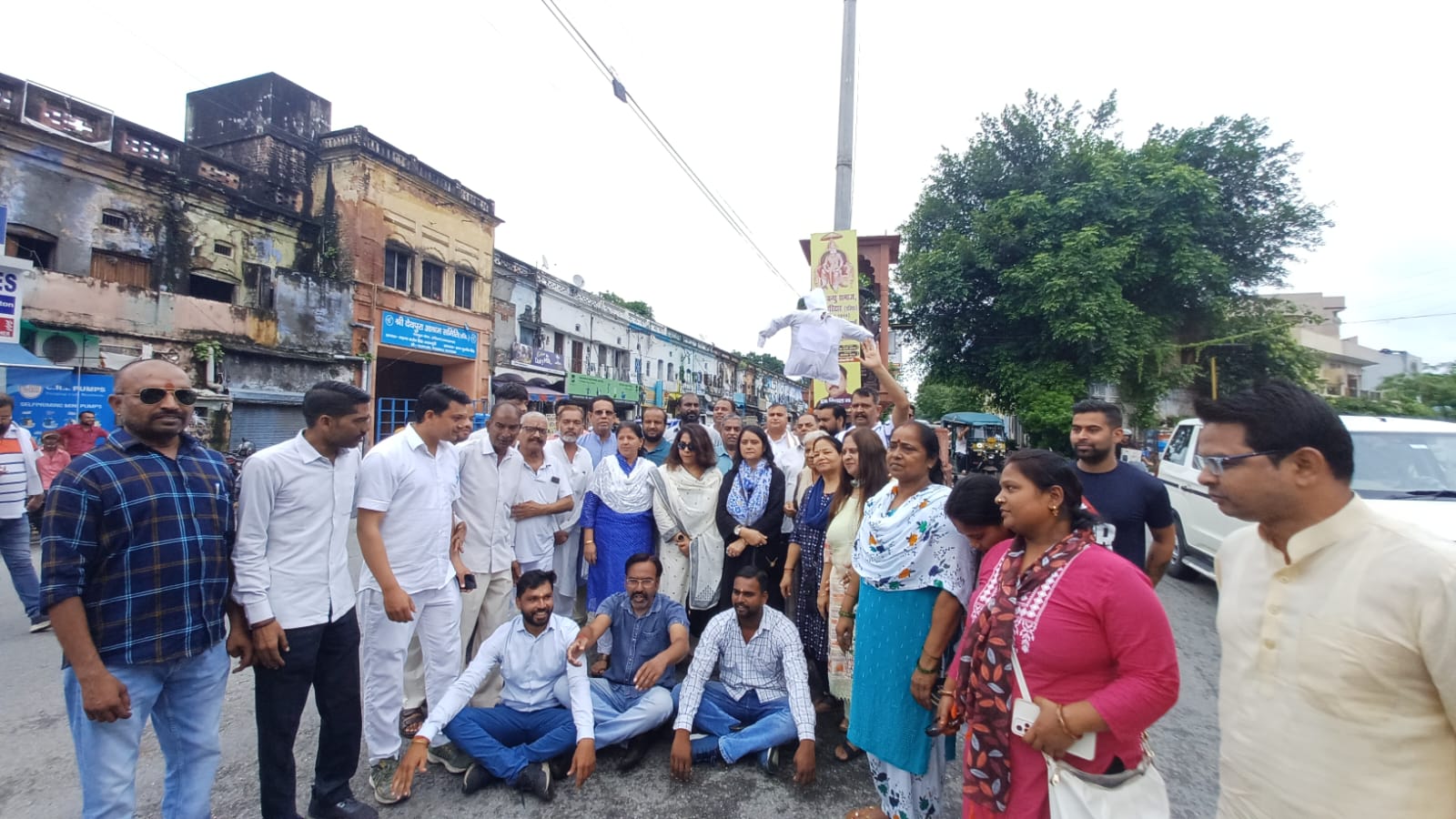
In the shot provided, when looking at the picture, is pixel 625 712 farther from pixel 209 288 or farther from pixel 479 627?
pixel 209 288

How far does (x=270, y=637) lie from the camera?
2332 mm

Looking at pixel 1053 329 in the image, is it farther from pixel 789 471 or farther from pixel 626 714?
pixel 626 714

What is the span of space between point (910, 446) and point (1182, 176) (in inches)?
656

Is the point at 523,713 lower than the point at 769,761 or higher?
higher

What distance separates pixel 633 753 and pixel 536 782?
1.58ft

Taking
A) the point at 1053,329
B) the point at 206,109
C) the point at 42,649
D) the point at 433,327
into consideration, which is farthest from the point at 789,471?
the point at 206,109

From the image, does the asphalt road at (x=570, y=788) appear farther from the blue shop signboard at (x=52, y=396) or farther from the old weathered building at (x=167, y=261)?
the old weathered building at (x=167, y=261)

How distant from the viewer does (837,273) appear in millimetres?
8258

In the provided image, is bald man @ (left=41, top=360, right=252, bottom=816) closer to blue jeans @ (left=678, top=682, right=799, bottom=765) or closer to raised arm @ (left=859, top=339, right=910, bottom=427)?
blue jeans @ (left=678, top=682, right=799, bottom=765)

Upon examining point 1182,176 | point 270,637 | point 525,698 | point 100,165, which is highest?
point 1182,176

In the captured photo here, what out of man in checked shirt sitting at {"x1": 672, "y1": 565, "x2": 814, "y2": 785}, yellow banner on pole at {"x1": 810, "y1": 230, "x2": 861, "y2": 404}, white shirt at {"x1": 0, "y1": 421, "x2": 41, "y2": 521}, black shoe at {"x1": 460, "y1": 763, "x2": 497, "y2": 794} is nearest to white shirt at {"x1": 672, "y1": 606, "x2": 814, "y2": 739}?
man in checked shirt sitting at {"x1": 672, "y1": 565, "x2": 814, "y2": 785}

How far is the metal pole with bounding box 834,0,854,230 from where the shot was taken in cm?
Answer: 831

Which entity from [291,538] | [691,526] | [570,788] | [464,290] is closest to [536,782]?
[570,788]

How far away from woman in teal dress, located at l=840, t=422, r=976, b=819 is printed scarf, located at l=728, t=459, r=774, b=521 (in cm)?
158
